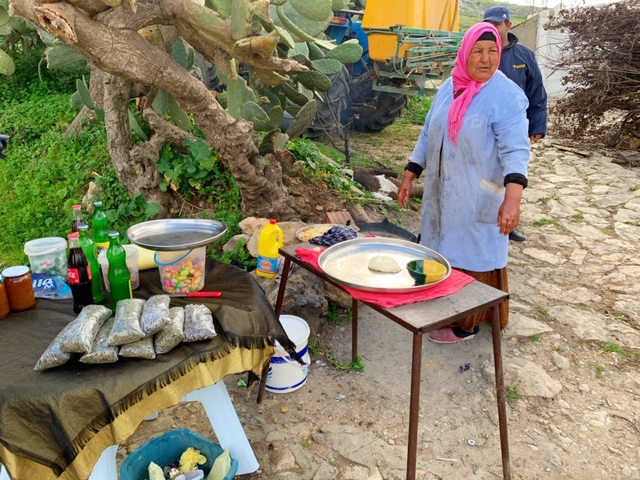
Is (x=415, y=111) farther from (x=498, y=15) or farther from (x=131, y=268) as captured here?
(x=131, y=268)

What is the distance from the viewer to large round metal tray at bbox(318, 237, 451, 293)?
2039mm

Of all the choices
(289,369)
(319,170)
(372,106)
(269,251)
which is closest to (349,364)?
(289,369)

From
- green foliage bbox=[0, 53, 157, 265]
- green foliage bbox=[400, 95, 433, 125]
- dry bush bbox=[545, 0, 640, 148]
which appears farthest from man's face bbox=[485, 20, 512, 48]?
green foliage bbox=[400, 95, 433, 125]

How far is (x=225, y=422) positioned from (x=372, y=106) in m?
7.21

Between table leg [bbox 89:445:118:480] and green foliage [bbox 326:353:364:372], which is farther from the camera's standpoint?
green foliage [bbox 326:353:364:372]

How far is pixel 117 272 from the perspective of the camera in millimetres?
2016

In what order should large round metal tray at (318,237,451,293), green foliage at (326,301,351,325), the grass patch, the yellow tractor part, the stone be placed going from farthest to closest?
the yellow tractor part → the grass patch → green foliage at (326,301,351,325) → the stone → large round metal tray at (318,237,451,293)

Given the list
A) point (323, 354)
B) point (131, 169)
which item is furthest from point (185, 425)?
point (131, 169)

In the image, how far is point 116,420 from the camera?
1649mm

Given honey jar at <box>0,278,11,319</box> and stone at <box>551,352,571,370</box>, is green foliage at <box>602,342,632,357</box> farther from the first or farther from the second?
honey jar at <box>0,278,11,319</box>

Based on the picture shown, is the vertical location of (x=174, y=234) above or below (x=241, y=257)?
above

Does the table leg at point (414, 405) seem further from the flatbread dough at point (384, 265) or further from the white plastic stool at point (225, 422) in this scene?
the white plastic stool at point (225, 422)

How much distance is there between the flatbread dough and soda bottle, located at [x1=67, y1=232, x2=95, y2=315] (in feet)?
3.81

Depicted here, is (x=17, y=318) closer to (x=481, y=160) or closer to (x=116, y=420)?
(x=116, y=420)
